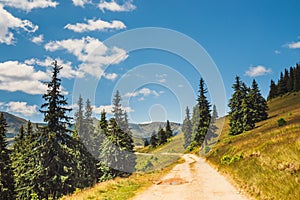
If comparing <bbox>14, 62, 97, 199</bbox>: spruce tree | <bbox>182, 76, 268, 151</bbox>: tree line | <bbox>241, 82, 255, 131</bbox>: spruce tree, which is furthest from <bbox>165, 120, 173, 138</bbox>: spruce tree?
<bbox>14, 62, 97, 199</bbox>: spruce tree

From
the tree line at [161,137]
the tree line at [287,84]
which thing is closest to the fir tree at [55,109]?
the tree line at [161,137]

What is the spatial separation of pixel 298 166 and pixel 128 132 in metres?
33.1

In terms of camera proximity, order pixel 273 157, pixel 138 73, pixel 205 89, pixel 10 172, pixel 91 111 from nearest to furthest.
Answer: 1. pixel 273 157
2. pixel 10 172
3. pixel 138 73
4. pixel 91 111
5. pixel 205 89

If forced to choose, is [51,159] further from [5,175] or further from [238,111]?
[238,111]

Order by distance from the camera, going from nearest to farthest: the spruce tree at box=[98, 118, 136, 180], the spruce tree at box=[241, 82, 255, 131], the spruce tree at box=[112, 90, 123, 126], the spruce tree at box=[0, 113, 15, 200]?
→ the spruce tree at box=[0, 113, 15, 200]
the spruce tree at box=[98, 118, 136, 180]
the spruce tree at box=[112, 90, 123, 126]
the spruce tree at box=[241, 82, 255, 131]

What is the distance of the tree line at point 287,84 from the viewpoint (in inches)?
3974

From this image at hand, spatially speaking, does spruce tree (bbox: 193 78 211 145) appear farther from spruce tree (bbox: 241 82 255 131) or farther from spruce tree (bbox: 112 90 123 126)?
spruce tree (bbox: 112 90 123 126)

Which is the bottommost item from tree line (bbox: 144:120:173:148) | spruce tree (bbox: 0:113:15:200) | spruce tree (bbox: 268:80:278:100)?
spruce tree (bbox: 0:113:15:200)

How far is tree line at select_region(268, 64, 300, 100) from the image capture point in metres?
101

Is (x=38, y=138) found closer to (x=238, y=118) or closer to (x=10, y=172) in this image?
(x=10, y=172)

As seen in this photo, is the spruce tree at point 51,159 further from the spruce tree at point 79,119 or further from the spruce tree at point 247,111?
the spruce tree at point 247,111

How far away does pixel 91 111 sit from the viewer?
48406mm

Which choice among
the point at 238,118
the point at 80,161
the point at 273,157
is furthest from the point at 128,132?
the point at 273,157

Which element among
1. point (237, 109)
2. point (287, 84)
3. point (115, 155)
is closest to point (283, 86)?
point (287, 84)
